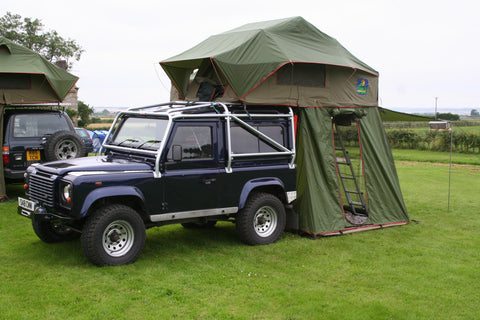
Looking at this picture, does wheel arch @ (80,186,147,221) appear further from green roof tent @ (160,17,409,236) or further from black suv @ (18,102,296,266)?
green roof tent @ (160,17,409,236)

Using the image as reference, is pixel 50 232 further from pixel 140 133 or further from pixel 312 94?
pixel 312 94

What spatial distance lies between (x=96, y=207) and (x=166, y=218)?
3.33 ft

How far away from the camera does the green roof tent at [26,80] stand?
10.8 metres

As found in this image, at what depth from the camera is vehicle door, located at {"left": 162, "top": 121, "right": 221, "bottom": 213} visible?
704 centimetres

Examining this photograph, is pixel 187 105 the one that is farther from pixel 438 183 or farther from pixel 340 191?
pixel 438 183

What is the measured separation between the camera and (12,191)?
Answer: 1235 centimetres

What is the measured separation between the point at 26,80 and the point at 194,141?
576 cm

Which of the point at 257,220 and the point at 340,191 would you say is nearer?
the point at 257,220

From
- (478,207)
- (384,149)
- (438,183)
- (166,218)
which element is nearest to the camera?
(166,218)

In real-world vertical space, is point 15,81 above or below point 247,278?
above

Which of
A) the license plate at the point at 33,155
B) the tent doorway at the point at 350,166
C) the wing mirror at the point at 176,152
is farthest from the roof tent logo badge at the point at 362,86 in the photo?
the license plate at the point at 33,155

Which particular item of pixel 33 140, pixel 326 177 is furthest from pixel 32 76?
pixel 326 177

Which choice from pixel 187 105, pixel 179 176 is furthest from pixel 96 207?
pixel 187 105

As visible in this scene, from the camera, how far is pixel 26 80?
11.1 m
